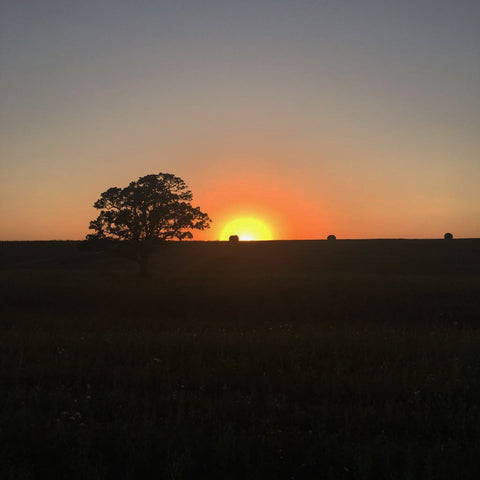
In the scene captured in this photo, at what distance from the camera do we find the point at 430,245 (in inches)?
2625

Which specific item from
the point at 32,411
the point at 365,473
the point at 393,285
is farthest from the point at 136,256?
the point at 365,473

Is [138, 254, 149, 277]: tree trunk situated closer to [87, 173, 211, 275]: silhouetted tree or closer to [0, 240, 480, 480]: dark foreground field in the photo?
[87, 173, 211, 275]: silhouetted tree

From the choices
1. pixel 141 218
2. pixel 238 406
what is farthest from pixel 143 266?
pixel 238 406

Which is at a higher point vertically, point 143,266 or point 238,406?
point 143,266

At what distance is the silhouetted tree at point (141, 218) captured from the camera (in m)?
41.2

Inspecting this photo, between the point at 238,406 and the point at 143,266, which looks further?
the point at 143,266

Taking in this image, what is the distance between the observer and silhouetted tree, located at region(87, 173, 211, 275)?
41156mm

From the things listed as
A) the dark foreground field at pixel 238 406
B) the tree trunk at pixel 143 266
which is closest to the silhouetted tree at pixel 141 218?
the tree trunk at pixel 143 266

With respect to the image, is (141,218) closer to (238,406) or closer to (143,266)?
(143,266)

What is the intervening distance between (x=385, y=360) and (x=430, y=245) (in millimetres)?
61317

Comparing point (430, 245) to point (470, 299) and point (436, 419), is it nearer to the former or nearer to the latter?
point (470, 299)

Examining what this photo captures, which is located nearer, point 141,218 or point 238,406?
point 238,406

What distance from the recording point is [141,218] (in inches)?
1640

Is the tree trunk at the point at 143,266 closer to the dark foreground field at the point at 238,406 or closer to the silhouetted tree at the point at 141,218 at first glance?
the silhouetted tree at the point at 141,218
